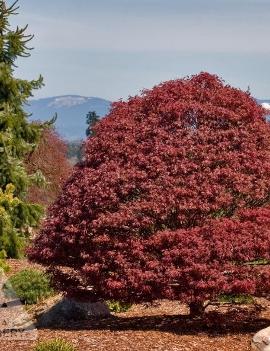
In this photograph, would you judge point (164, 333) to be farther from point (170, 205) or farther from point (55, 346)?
point (170, 205)

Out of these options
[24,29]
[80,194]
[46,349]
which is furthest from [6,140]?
[46,349]

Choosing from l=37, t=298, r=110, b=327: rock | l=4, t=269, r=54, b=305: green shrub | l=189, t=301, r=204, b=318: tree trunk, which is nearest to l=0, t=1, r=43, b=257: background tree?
l=4, t=269, r=54, b=305: green shrub

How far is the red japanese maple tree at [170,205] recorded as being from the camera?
9867mm

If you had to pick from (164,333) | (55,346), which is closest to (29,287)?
(164,333)

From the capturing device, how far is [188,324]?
451 inches

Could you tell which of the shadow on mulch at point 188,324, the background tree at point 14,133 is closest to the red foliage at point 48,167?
the background tree at point 14,133

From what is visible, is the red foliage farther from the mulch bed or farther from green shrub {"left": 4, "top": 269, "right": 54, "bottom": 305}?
the mulch bed

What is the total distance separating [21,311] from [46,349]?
17.9 ft

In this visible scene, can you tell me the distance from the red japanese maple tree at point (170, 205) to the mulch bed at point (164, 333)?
2.46ft

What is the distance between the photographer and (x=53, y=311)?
528 inches

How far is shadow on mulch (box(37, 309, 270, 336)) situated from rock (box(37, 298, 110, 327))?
35cm

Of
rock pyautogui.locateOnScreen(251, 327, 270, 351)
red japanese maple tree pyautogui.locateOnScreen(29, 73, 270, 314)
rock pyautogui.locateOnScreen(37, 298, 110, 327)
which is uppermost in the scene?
red japanese maple tree pyautogui.locateOnScreen(29, 73, 270, 314)

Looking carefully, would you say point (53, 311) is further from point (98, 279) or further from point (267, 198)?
point (267, 198)

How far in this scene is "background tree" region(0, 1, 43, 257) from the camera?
22.5m
